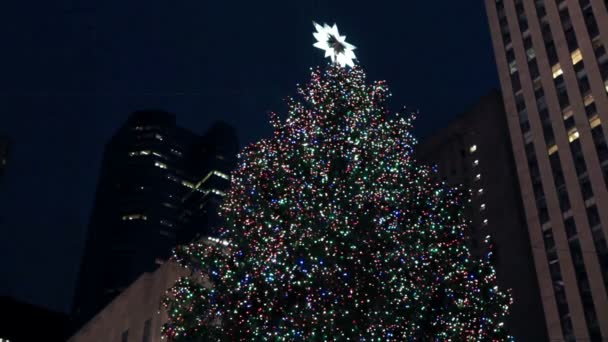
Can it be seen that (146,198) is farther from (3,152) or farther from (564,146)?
(3,152)

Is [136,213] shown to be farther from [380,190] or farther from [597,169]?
[380,190]

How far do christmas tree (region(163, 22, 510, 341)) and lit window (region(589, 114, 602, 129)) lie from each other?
3185cm

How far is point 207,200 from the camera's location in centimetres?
16000

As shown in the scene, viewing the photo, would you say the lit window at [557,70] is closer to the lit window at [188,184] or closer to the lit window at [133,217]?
the lit window at [133,217]

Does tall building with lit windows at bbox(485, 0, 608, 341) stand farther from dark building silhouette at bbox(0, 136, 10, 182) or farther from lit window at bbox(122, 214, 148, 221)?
lit window at bbox(122, 214, 148, 221)

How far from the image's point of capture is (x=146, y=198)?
15175 centimetres

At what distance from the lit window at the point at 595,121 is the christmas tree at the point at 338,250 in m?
31.8

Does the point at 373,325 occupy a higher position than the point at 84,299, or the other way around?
the point at 84,299

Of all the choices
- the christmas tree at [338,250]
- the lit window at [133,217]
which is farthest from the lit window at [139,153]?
the christmas tree at [338,250]

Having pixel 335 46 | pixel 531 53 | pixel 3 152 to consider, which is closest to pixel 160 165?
pixel 531 53

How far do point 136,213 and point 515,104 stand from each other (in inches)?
4337

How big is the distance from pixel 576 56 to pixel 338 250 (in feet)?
133

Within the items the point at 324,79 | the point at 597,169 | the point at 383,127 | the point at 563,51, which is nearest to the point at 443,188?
the point at 383,127

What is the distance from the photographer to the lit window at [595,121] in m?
47.4
